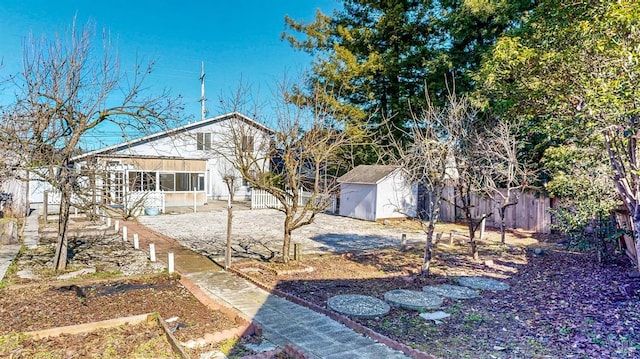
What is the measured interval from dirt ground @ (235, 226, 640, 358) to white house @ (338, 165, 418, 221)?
6642 mm

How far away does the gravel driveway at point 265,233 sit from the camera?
1090 cm

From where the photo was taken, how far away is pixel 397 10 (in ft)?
68.2

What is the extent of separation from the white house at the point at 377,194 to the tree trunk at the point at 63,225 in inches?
437

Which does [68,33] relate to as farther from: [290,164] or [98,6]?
[290,164]

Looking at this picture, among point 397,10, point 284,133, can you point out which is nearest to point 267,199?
point 397,10

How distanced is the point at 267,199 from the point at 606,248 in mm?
16278

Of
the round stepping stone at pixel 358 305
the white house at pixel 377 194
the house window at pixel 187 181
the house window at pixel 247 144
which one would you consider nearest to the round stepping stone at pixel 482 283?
the round stepping stone at pixel 358 305

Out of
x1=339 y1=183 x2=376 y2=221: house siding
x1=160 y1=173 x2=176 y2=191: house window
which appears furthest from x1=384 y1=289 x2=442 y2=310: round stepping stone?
x1=160 y1=173 x2=176 y2=191: house window

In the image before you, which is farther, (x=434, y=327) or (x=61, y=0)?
(x=61, y=0)

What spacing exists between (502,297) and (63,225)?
8.12m

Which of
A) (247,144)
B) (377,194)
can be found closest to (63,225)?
(247,144)

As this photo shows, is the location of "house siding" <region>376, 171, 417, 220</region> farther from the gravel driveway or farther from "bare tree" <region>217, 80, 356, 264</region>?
"bare tree" <region>217, 80, 356, 264</region>

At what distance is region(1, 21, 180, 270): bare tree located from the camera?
6.85 metres

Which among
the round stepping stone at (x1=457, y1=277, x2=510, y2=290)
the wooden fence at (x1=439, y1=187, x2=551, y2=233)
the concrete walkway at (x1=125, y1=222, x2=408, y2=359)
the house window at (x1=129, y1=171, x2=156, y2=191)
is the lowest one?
the concrete walkway at (x1=125, y1=222, x2=408, y2=359)
